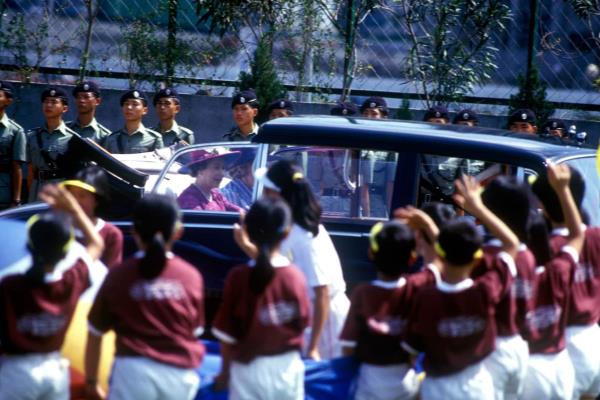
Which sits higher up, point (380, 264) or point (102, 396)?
point (380, 264)

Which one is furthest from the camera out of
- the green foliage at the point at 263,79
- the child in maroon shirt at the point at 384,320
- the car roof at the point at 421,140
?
the green foliage at the point at 263,79

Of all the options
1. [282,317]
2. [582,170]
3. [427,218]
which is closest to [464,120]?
[582,170]

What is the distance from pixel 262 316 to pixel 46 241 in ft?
2.90

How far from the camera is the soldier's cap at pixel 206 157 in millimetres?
6785

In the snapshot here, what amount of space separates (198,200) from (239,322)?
2291 mm

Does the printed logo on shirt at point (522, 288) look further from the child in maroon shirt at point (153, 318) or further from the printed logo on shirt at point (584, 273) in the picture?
the child in maroon shirt at point (153, 318)

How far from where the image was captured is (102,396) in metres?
4.57

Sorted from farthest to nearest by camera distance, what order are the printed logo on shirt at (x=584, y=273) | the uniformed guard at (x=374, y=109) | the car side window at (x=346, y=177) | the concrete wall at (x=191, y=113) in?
the concrete wall at (x=191, y=113) < the uniformed guard at (x=374, y=109) < the car side window at (x=346, y=177) < the printed logo on shirt at (x=584, y=273)

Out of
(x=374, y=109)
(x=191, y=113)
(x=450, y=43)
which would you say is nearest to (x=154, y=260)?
(x=374, y=109)

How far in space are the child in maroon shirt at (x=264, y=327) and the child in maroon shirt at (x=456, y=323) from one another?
18.4 inches

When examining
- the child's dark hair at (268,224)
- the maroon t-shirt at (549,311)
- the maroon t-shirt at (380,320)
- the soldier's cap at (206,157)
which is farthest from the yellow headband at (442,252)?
the soldier's cap at (206,157)

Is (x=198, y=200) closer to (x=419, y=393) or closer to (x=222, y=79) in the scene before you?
(x=419, y=393)

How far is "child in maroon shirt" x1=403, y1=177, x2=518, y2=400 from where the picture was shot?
176 inches

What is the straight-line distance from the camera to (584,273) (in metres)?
5.10
